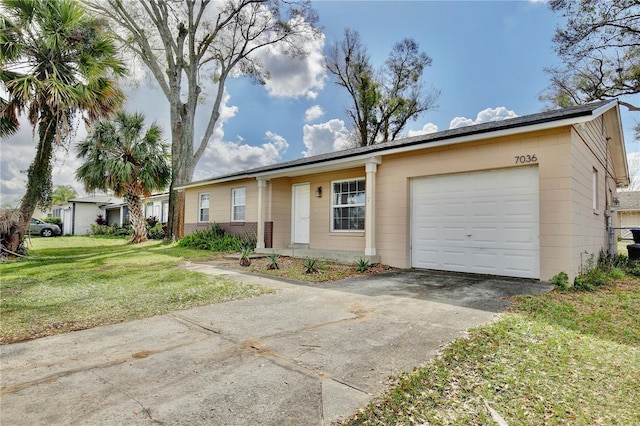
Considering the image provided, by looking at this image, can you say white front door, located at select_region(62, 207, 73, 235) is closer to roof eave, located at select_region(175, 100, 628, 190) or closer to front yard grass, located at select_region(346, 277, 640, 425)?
roof eave, located at select_region(175, 100, 628, 190)

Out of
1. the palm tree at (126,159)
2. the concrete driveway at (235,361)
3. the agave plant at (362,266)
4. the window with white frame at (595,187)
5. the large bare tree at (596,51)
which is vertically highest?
the large bare tree at (596,51)

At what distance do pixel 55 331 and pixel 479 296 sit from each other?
19.6 ft

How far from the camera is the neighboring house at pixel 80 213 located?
27.9 metres

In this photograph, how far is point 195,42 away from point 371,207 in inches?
617

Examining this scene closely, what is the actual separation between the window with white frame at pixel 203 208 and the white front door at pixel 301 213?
5.54 metres

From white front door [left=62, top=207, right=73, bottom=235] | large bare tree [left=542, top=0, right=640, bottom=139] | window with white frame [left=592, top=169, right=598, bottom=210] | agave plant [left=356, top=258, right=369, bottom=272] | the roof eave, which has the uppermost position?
large bare tree [left=542, top=0, right=640, bottom=139]

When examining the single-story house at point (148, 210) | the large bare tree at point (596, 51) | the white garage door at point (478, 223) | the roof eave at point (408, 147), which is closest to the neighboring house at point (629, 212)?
the large bare tree at point (596, 51)

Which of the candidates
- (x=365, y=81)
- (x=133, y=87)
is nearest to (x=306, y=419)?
(x=133, y=87)

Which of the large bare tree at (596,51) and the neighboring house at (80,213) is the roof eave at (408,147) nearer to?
the large bare tree at (596,51)

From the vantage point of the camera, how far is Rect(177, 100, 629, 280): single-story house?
21.6 ft

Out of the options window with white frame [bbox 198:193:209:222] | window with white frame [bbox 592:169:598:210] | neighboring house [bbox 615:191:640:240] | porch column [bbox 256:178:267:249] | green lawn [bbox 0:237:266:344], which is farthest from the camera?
neighboring house [bbox 615:191:640:240]

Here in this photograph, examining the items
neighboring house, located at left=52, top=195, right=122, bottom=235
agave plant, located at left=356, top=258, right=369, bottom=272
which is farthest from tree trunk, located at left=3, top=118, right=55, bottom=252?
neighboring house, located at left=52, top=195, right=122, bottom=235

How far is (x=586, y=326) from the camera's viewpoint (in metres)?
4.18

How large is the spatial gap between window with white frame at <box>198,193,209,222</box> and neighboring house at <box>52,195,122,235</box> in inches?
691
